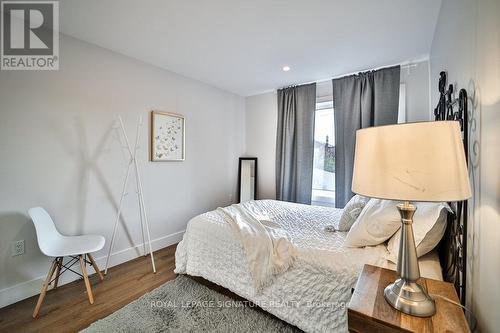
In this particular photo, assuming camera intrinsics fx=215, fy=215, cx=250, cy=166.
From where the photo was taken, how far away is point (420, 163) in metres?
0.76

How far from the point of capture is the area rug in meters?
1.62

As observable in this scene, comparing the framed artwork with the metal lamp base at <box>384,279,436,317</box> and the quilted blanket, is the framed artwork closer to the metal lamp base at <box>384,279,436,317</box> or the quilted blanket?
the quilted blanket

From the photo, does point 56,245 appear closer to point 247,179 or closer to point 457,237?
point 247,179

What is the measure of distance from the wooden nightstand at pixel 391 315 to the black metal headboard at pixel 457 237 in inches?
7.3

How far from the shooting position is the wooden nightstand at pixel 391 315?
2.60ft

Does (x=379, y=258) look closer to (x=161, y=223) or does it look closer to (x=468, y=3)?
(x=468, y=3)

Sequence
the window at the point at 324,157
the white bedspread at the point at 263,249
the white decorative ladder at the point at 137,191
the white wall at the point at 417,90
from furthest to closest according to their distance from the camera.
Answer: the window at the point at 324,157
the white wall at the point at 417,90
the white decorative ladder at the point at 137,191
the white bedspread at the point at 263,249

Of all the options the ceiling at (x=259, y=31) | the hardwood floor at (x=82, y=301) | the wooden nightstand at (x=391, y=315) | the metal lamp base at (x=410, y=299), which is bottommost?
the hardwood floor at (x=82, y=301)

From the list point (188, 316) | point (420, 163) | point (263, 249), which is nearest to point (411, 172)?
point (420, 163)

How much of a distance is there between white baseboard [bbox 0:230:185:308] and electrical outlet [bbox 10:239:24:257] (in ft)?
0.93

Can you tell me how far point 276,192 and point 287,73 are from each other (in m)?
1.97

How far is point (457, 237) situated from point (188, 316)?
1.91 meters

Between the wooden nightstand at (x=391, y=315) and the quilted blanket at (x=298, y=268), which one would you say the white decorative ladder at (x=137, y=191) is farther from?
the wooden nightstand at (x=391, y=315)

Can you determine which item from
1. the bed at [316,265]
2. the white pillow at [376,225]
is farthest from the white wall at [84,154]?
the white pillow at [376,225]
